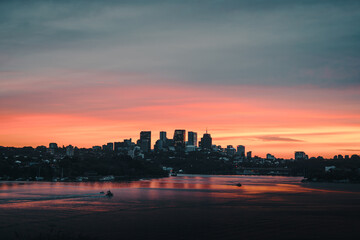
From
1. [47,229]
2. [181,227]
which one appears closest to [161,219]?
[181,227]

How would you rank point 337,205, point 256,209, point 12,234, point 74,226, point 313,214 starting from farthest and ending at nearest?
point 337,205
point 256,209
point 313,214
point 74,226
point 12,234

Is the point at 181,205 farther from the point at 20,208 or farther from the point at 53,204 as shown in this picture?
the point at 20,208

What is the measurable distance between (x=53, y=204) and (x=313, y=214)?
167 ft

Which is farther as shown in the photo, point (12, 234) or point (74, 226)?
point (74, 226)

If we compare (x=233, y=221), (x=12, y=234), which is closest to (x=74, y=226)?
(x=12, y=234)

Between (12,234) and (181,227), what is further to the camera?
(181,227)

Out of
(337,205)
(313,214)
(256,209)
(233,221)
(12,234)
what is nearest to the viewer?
(12,234)

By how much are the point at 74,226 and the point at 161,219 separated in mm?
14603

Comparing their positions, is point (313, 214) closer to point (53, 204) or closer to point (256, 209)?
point (256, 209)

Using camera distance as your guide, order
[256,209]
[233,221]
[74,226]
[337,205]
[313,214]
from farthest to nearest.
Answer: [337,205] < [256,209] < [313,214] < [233,221] < [74,226]

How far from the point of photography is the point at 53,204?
277 feet

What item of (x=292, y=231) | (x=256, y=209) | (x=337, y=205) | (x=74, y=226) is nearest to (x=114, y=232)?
(x=74, y=226)

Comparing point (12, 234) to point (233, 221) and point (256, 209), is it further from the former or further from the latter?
point (256, 209)

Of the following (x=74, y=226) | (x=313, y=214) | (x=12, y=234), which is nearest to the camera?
(x=12, y=234)
